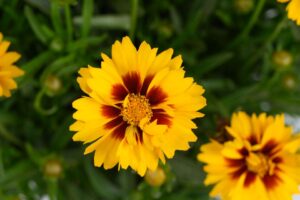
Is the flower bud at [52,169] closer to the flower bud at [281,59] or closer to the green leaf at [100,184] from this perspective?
the green leaf at [100,184]

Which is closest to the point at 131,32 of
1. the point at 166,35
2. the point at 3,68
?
the point at 166,35

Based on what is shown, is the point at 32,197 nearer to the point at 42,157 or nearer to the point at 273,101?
the point at 42,157

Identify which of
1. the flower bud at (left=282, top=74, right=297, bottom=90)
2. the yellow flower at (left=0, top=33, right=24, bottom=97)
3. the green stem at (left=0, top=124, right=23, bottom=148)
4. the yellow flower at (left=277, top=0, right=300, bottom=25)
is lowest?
the yellow flower at (left=277, top=0, right=300, bottom=25)

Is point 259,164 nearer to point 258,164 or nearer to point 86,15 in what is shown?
point 258,164

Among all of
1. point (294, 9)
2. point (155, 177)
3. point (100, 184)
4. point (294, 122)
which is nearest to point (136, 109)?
point (155, 177)

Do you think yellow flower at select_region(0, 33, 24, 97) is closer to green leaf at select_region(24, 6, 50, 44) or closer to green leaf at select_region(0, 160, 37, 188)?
green leaf at select_region(24, 6, 50, 44)

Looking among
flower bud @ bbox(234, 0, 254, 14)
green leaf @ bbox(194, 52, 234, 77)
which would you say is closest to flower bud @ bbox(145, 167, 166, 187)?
green leaf @ bbox(194, 52, 234, 77)
